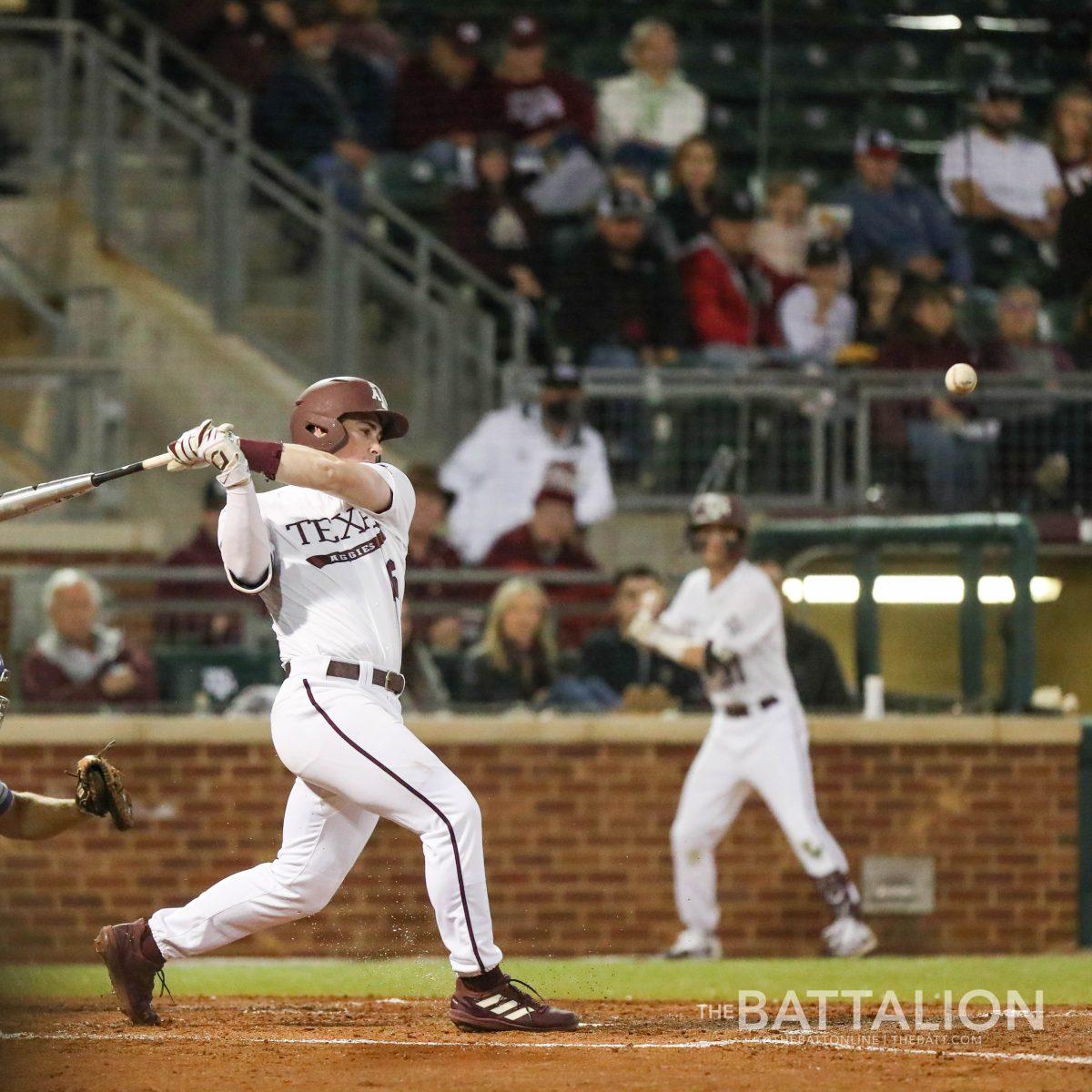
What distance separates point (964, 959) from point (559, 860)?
1880mm

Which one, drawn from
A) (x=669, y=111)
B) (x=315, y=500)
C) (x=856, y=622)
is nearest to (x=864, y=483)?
(x=856, y=622)

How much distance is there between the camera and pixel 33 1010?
6676mm

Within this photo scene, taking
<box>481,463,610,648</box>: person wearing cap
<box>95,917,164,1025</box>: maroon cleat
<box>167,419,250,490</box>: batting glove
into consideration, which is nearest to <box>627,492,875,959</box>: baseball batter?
<box>481,463,610,648</box>: person wearing cap

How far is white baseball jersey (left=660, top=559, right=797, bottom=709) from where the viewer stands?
891 centimetres

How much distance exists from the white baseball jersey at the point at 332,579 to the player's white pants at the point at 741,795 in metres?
3.41

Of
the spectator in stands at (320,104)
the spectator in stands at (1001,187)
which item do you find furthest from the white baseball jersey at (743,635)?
the spectator in stands at (320,104)

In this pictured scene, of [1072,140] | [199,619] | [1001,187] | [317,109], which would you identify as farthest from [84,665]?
[1072,140]

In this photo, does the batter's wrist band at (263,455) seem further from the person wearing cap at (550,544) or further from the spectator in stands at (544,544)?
the spectator in stands at (544,544)

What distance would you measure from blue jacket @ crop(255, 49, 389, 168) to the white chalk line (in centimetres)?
705

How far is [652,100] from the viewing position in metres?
12.2

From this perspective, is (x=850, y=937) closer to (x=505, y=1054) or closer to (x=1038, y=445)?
(x=1038, y=445)

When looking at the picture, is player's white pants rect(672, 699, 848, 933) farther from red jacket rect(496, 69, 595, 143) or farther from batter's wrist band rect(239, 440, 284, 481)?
red jacket rect(496, 69, 595, 143)

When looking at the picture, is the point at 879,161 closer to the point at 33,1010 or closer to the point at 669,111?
the point at 669,111

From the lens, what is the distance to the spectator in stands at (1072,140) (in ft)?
36.9
